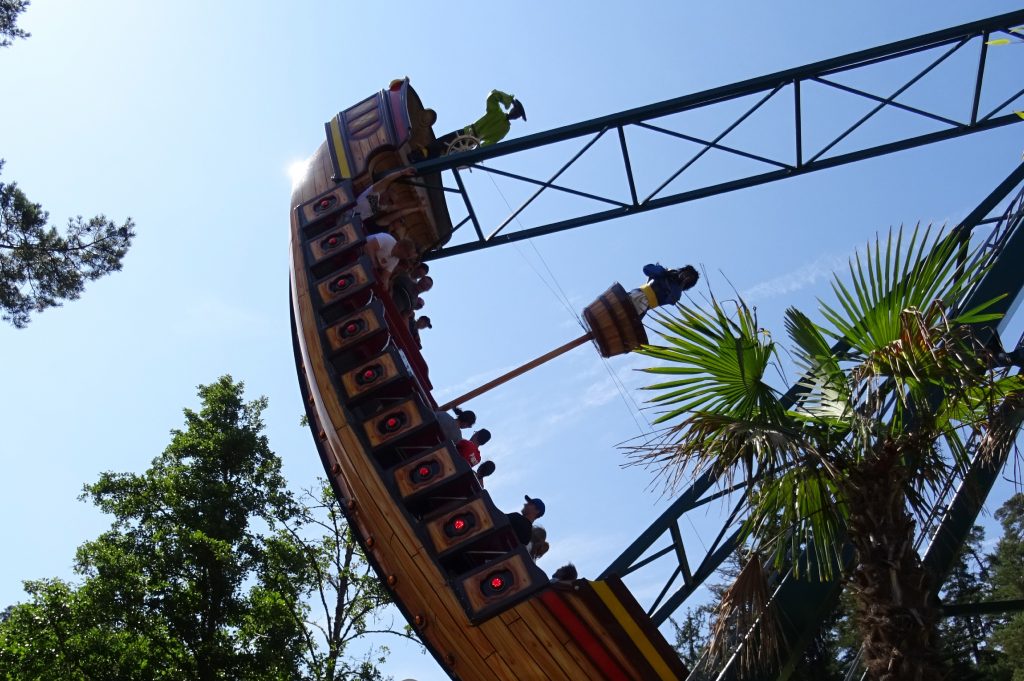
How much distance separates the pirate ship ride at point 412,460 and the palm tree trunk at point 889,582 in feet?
11.8

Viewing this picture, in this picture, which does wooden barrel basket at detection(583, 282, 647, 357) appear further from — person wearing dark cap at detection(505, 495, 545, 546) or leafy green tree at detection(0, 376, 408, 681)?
leafy green tree at detection(0, 376, 408, 681)

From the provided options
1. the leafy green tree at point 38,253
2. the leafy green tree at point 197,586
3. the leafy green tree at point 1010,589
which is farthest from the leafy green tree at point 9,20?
the leafy green tree at point 1010,589

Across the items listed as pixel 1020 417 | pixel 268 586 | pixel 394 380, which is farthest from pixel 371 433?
pixel 268 586

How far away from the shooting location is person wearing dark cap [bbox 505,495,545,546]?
28.6 ft

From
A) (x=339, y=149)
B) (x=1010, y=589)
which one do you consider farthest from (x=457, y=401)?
(x=1010, y=589)

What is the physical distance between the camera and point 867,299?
498 cm

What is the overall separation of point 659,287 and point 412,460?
2.51 meters

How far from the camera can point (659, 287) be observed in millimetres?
9062

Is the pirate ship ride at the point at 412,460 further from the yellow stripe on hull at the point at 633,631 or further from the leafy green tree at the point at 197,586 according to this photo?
the leafy green tree at the point at 197,586

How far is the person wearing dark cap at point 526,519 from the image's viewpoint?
871cm

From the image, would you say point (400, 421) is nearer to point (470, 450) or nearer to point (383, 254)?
point (470, 450)

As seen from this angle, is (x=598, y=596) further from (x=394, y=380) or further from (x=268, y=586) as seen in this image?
(x=268, y=586)

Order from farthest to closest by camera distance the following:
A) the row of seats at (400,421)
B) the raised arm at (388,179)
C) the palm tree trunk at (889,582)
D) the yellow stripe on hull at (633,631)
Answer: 1. the raised arm at (388,179)
2. the row of seats at (400,421)
3. the yellow stripe on hull at (633,631)
4. the palm tree trunk at (889,582)

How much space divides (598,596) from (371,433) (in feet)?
7.89
